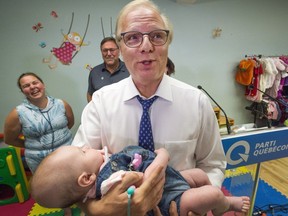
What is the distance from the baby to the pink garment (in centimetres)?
271

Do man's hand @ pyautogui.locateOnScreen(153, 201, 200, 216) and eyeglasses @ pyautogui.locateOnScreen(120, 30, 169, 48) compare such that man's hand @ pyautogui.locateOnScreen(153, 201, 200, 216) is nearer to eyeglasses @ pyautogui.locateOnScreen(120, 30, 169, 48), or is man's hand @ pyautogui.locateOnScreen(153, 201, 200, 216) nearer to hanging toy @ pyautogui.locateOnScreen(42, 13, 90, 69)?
eyeglasses @ pyautogui.locateOnScreen(120, 30, 169, 48)

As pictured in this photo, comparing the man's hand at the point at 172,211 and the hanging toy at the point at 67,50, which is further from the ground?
the hanging toy at the point at 67,50

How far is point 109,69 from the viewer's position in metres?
2.76

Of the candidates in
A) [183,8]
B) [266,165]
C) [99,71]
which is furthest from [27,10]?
[266,165]

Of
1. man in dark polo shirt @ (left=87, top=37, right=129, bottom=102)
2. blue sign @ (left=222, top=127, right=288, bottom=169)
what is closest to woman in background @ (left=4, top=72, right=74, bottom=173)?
man in dark polo shirt @ (left=87, top=37, right=129, bottom=102)

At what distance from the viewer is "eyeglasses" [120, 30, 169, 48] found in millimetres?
958

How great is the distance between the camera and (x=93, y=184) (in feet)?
3.04

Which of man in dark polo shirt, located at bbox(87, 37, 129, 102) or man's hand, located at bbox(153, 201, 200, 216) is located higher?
man in dark polo shirt, located at bbox(87, 37, 129, 102)

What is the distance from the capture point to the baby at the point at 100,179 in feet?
A: 2.85

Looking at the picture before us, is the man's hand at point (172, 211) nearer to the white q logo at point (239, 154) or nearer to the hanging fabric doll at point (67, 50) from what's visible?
the white q logo at point (239, 154)

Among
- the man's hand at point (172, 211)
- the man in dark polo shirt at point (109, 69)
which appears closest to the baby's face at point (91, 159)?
the man's hand at point (172, 211)

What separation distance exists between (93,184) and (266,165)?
3.34 meters

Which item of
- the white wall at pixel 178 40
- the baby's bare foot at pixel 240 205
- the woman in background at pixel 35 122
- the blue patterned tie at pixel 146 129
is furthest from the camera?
the white wall at pixel 178 40

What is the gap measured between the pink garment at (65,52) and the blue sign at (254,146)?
2.93m
